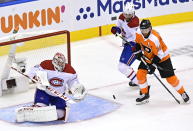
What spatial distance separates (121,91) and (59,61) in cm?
137

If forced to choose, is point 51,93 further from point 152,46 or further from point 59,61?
point 152,46

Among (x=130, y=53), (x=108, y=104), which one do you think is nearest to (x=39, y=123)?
(x=108, y=104)

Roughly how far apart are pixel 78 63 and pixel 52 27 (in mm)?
589

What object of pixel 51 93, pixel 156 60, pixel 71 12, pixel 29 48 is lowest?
pixel 51 93

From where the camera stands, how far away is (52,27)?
9.66m

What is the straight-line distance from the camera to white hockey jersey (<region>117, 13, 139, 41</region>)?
8.53 metres

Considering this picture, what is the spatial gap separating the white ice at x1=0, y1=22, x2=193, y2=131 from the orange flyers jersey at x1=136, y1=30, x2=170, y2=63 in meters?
0.57

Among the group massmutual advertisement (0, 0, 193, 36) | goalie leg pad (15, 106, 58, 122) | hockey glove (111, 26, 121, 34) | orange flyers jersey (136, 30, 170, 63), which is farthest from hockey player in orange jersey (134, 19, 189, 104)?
massmutual advertisement (0, 0, 193, 36)

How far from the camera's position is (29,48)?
846cm

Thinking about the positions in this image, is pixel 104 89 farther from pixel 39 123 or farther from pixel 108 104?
pixel 39 123

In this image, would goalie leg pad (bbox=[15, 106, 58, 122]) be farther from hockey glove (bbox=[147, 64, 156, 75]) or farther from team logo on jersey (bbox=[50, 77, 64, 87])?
hockey glove (bbox=[147, 64, 156, 75])

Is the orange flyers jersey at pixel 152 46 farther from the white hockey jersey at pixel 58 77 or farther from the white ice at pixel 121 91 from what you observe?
the white hockey jersey at pixel 58 77

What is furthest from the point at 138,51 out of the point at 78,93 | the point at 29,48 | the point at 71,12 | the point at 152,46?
the point at 71,12

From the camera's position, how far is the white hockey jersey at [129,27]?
28.0 feet
